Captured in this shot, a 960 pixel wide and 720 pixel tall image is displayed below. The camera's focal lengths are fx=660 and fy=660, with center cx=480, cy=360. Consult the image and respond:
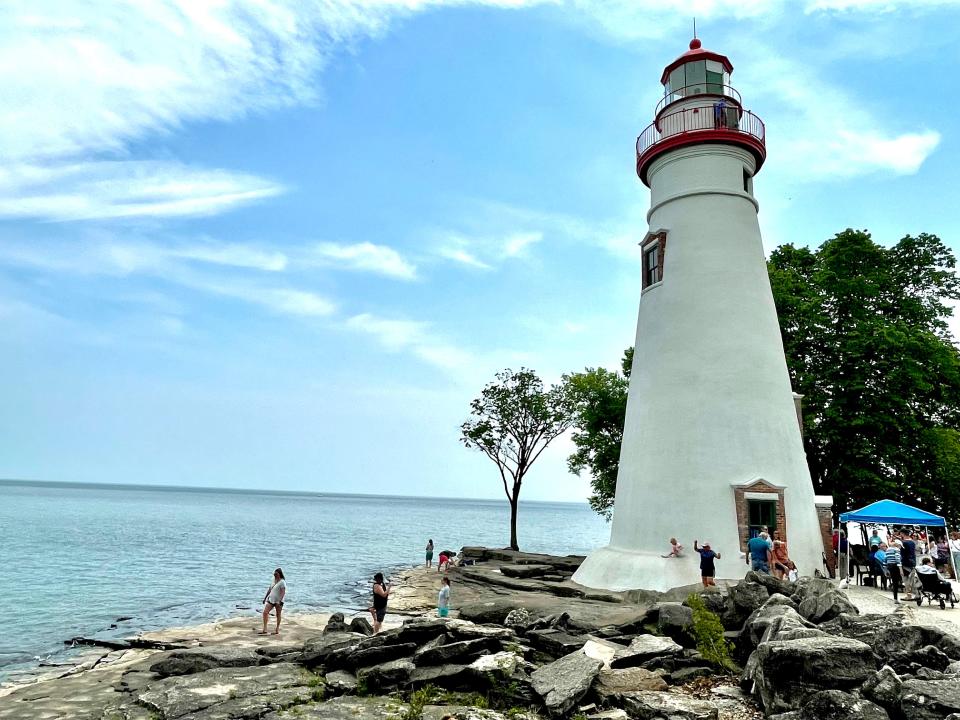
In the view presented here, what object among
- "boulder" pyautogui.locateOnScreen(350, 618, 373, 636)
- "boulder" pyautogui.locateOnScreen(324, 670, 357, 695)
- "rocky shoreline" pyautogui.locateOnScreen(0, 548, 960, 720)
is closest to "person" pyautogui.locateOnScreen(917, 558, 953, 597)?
"rocky shoreline" pyautogui.locateOnScreen(0, 548, 960, 720)

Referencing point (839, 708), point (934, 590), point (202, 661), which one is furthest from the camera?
point (934, 590)

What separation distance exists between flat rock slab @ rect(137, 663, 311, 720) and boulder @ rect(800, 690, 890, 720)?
7582 millimetres

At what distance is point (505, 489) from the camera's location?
144 ft

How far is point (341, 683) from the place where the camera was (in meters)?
10.6

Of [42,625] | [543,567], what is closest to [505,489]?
[543,567]

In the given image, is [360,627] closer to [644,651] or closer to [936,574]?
[644,651]

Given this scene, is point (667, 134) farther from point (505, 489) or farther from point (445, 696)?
point (505, 489)

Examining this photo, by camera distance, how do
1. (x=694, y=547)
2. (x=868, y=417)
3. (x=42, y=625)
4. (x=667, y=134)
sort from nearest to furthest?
(x=694, y=547) < (x=667, y=134) < (x=42, y=625) < (x=868, y=417)

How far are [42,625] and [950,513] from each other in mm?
34933

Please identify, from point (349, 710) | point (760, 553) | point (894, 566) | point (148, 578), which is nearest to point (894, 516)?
point (894, 566)

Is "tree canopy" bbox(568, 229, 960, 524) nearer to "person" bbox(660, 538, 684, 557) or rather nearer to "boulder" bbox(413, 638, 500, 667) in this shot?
"person" bbox(660, 538, 684, 557)

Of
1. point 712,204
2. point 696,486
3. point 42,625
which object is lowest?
point 42,625

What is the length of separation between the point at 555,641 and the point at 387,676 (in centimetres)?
303

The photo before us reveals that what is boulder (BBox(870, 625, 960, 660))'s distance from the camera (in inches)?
354
